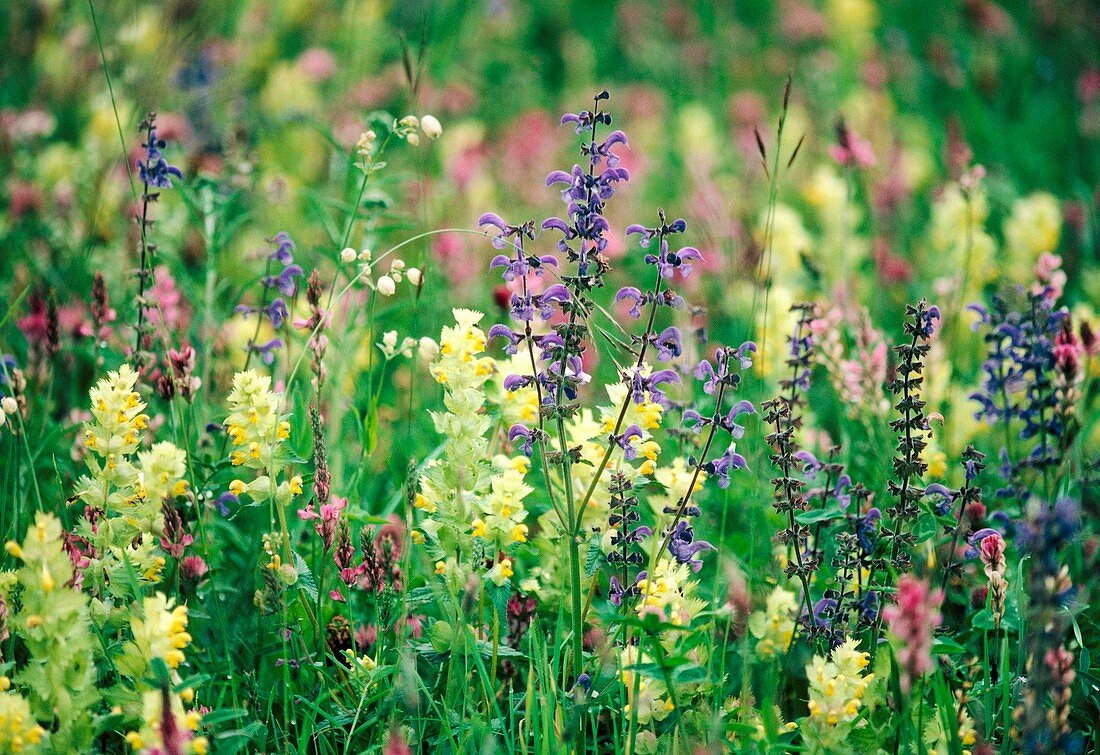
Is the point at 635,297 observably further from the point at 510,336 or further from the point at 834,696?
the point at 834,696

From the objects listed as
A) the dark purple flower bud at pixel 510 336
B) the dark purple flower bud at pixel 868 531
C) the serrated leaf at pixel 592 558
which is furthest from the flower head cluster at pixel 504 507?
the dark purple flower bud at pixel 868 531

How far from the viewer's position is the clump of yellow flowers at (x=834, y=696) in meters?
1.85

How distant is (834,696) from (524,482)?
50.8 inches

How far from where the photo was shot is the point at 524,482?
2959mm

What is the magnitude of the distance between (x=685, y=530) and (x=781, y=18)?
7094 millimetres

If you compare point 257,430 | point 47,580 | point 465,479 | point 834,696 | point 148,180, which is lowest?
point 834,696

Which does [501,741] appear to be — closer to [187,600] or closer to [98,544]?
[187,600]

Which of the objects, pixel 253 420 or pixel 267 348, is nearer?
pixel 253 420

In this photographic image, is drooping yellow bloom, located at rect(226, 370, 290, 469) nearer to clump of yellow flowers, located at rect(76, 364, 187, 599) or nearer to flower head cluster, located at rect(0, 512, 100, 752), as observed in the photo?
clump of yellow flowers, located at rect(76, 364, 187, 599)

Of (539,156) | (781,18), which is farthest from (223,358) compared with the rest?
(781,18)

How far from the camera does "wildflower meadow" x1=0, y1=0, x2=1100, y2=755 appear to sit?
1.89 m

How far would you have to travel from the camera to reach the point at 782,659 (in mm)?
2238

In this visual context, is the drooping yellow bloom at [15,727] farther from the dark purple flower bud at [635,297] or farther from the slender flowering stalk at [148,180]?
the dark purple flower bud at [635,297]

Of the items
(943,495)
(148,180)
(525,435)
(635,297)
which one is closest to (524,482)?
(525,435)
